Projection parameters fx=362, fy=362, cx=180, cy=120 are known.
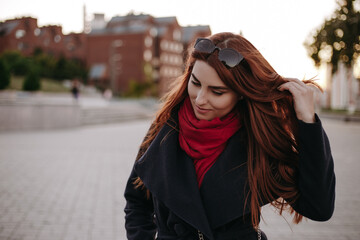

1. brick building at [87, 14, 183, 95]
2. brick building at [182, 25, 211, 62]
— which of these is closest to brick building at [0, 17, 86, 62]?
brick building at [87, 14, 183, 95]

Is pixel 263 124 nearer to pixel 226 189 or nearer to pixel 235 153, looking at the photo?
pixel 235 153

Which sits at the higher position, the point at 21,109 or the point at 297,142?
the point at 297,142

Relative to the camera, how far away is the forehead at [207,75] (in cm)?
156

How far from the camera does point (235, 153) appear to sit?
1669mm

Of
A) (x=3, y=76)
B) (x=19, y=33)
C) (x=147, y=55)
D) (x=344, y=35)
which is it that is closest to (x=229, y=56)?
(x=3, y=76)

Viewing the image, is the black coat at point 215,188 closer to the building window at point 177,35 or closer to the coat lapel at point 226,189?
the coat lapel at point 226,189

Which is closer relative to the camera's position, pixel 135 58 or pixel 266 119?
pixel 266 119

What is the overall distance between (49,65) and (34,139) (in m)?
37.7

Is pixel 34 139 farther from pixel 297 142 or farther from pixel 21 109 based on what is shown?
pixel 297 142

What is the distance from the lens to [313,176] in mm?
1528

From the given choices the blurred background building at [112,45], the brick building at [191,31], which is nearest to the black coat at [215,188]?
the blurred background building at [112,45]

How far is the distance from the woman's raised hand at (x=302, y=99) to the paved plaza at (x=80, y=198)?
1530mm

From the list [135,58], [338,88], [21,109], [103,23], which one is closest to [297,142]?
[21,109]

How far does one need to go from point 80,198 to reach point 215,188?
176 inches
